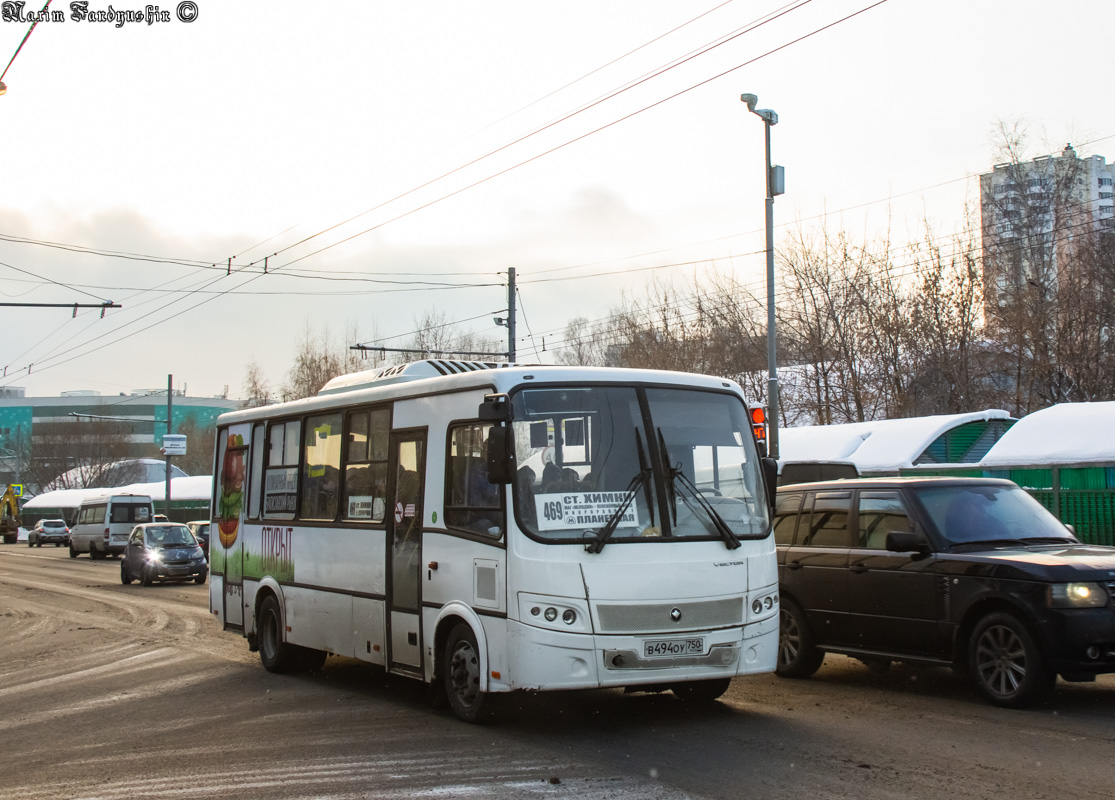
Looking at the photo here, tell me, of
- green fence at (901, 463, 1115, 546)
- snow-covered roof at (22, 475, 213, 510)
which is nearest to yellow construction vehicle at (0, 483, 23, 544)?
snow-covered roof at (22, 475, 213, 510)

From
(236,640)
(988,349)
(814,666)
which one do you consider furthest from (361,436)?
(988,349)

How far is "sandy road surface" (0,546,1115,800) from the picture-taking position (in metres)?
6.57

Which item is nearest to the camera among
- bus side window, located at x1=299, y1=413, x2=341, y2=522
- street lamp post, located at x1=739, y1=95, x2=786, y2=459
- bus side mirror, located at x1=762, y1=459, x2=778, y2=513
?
bus side mirror, located at x1=762, y1=459, x2=778, y2=513

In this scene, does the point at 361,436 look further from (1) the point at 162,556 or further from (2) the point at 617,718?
(1) the point at 162,556

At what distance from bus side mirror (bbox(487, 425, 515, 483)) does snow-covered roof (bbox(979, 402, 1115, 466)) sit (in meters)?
13.4

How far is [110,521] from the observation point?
46656 millimetres

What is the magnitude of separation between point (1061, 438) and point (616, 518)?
1379 cm

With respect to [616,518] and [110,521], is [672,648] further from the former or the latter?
[110,521]

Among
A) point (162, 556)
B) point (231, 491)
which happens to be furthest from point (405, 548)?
point (162, 556)

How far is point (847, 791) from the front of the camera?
20.6 feet

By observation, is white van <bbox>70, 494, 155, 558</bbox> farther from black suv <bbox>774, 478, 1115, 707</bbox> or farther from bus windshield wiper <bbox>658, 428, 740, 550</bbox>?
bus windshield wiper <bbox>658, 428, 740, 550</bbox>

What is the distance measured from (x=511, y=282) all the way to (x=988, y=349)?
14.9 metres

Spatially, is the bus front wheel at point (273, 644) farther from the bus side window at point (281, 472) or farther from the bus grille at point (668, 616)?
the bus grille at point (668, 616)

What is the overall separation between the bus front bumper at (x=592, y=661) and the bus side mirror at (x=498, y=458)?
1.00 m
